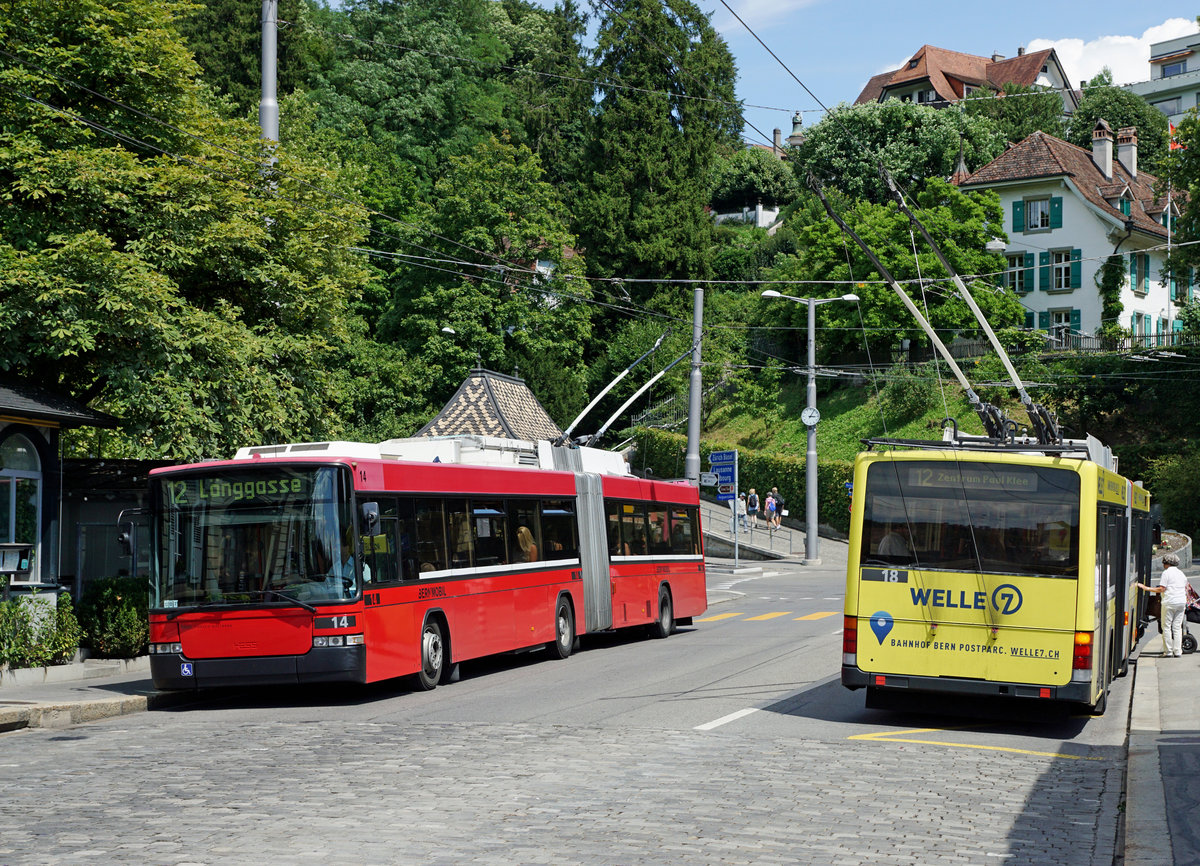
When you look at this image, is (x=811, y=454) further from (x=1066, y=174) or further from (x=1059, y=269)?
(x=1066, y=174)

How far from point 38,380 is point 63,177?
300 cm

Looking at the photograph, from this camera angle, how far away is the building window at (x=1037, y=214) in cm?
6244

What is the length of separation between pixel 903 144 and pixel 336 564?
60.8 meters

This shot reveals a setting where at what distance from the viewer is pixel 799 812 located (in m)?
8.38

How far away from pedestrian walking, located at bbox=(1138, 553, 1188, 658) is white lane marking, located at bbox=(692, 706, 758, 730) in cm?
826

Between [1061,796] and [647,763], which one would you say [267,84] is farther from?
[1061,796]

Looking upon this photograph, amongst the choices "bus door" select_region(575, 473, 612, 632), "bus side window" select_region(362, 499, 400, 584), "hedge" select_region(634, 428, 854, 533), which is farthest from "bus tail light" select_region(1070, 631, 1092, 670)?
"hedge" select_region(634, 428, 854, 533)

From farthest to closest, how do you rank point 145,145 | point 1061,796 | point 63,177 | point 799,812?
point 145,145 < point 63,177 < point 1061,796 < point 799,812

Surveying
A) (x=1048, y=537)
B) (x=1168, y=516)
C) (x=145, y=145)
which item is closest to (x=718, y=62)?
(x=1168, y=516)

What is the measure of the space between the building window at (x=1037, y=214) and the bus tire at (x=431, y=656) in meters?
52.8

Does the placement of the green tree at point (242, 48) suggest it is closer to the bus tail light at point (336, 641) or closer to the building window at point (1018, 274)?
the building window at point (1018, 274)

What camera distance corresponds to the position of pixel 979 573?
1216 cm

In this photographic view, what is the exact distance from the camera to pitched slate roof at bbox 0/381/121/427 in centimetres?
1641

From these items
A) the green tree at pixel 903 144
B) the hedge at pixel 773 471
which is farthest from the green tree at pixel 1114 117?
the hedge at pixel 773 471
